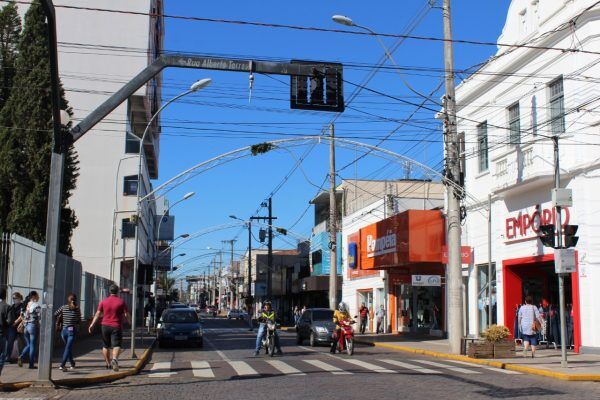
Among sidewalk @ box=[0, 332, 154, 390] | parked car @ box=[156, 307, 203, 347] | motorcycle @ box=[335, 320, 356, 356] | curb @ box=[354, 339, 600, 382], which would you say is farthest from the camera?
parked car @ box=[156, 307, 203, 347]

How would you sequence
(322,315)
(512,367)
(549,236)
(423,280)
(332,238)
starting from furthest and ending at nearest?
(332,238), (322,315), (423,280), (512,367), (549,236)

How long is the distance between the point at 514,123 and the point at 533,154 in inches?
110

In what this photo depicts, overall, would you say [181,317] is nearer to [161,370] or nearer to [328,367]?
[161,370]

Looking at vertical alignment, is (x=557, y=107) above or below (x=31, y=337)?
above

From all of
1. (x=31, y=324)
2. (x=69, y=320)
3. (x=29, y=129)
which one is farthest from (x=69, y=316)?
(x=29, y=129)

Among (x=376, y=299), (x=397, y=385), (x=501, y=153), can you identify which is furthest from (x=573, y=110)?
(x=376, y=299)

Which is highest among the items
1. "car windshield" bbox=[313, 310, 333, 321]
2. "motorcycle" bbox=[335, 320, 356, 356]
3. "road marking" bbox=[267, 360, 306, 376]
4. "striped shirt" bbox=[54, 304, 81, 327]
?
"striped shirt" bbox=[54, 304, 81, 327]

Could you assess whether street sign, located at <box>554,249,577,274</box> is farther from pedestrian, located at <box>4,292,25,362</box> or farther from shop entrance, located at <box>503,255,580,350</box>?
pedestrian, located at <box>4,292,25,362</box>

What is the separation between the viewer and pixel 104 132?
49.8m

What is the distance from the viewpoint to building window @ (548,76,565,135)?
70.3ft

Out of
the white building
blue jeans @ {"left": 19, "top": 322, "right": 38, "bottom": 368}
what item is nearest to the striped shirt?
blue jeans @ {"left": 19, "top": 322, "right": 38, "bottom": 368}

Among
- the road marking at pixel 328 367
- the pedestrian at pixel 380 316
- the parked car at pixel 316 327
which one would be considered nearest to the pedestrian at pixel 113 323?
the road marking at pixel 328 367

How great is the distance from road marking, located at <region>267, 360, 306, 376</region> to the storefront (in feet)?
29.9

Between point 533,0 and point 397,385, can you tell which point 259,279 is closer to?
point 533,0
